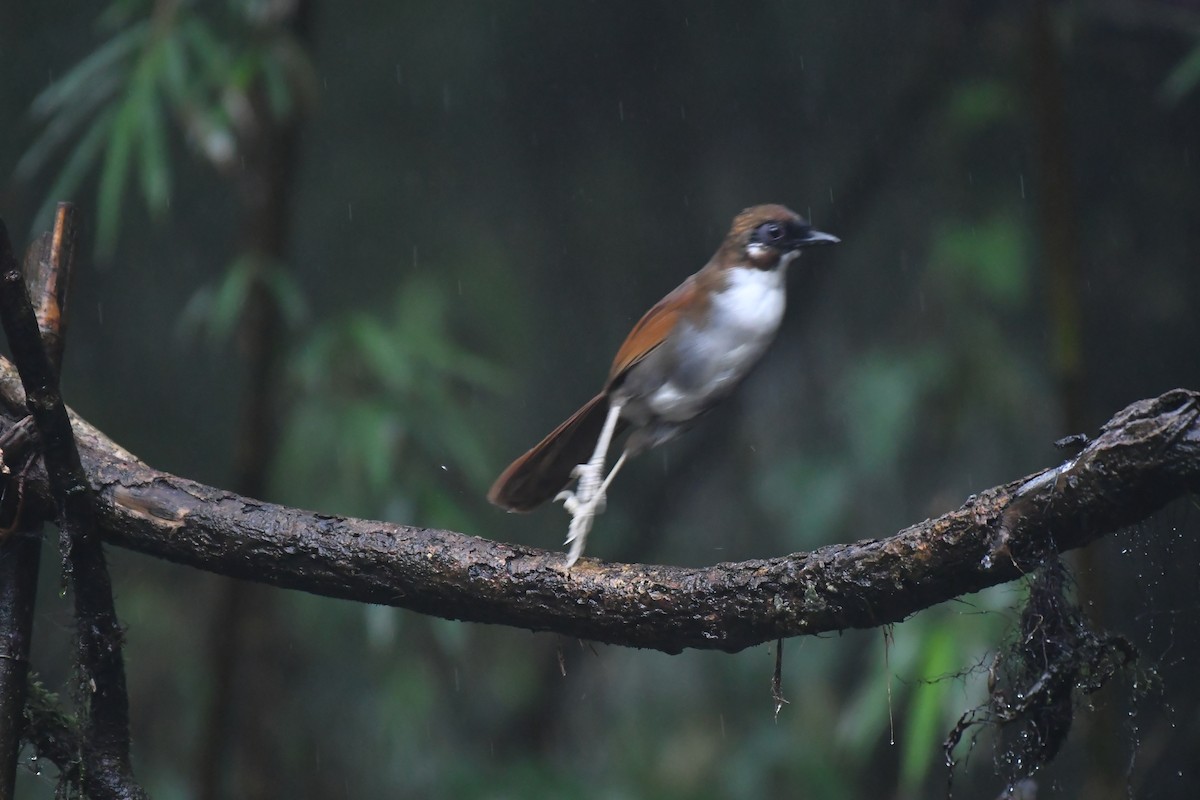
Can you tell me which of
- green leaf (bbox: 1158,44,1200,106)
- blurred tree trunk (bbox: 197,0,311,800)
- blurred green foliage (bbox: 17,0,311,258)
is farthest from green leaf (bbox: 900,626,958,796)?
blurred green foliage (bbox: 17,0,311,258)

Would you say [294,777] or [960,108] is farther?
[294,777]

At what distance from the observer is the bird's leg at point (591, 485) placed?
1547mm

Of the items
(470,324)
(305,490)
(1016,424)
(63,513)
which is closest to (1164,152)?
(1016,424)

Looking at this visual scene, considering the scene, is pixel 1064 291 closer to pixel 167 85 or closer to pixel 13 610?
pixel 13 610

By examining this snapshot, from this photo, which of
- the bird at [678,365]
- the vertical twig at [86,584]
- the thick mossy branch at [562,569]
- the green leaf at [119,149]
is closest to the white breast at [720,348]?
the bird at [678,365]

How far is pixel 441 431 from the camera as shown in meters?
2.94

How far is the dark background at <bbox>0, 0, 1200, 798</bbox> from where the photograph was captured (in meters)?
3.00

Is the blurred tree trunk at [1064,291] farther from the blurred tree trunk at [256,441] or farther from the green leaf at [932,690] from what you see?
the blurred tree trunk at [256,441]

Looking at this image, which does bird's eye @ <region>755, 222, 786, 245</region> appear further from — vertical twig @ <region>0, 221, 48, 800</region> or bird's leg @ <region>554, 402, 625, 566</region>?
vertical twig @ <region>0, 221, 48, 800</region>

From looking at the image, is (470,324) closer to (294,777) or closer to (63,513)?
(294,777)

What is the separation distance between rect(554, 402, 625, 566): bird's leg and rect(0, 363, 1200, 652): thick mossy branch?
8.4 inches

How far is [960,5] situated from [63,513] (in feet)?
9.66

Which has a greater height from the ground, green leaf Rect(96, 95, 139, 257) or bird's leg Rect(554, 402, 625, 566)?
green leaf Rect(96, 95, 139, 257)

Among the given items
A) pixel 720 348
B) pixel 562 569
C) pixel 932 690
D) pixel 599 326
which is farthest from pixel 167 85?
pixel 932 690
